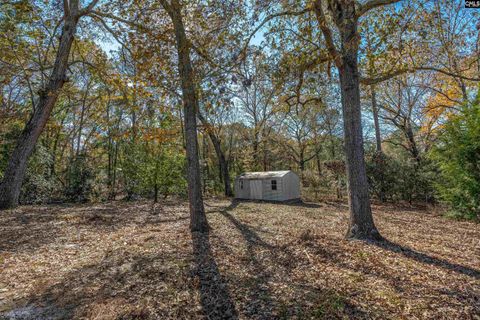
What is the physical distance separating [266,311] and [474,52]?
1329cm

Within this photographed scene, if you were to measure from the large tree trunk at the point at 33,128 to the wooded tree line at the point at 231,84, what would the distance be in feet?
0.11

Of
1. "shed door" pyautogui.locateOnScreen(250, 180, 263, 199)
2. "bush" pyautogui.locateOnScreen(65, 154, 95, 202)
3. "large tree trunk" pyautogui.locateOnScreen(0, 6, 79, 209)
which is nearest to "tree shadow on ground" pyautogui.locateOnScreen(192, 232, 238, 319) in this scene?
"large tree trunk" pyautogui.locateOnScreen(0, 6, 79, 209)

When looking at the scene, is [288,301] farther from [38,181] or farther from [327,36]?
[38,181]

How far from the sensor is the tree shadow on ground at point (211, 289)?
2.44m

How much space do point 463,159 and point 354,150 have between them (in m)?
5.19

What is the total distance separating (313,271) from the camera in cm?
341

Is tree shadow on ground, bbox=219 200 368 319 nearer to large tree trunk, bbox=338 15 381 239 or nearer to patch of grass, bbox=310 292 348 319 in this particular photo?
patch of grass, bbox=310 292 348 319

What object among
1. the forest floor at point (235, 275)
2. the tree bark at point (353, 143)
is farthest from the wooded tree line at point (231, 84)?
the forest floor at point (235, 275)

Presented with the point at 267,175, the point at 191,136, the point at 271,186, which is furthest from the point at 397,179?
the point at 191,136

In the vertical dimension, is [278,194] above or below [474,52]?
below

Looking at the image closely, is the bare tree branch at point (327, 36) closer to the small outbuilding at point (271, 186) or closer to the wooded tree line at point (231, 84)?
the wooded tree line at point (231, 84)

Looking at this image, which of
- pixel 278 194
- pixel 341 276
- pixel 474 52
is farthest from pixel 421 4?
pixel 278 194

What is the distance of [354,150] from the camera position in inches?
187

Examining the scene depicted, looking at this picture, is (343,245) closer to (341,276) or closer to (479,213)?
(341,276)
